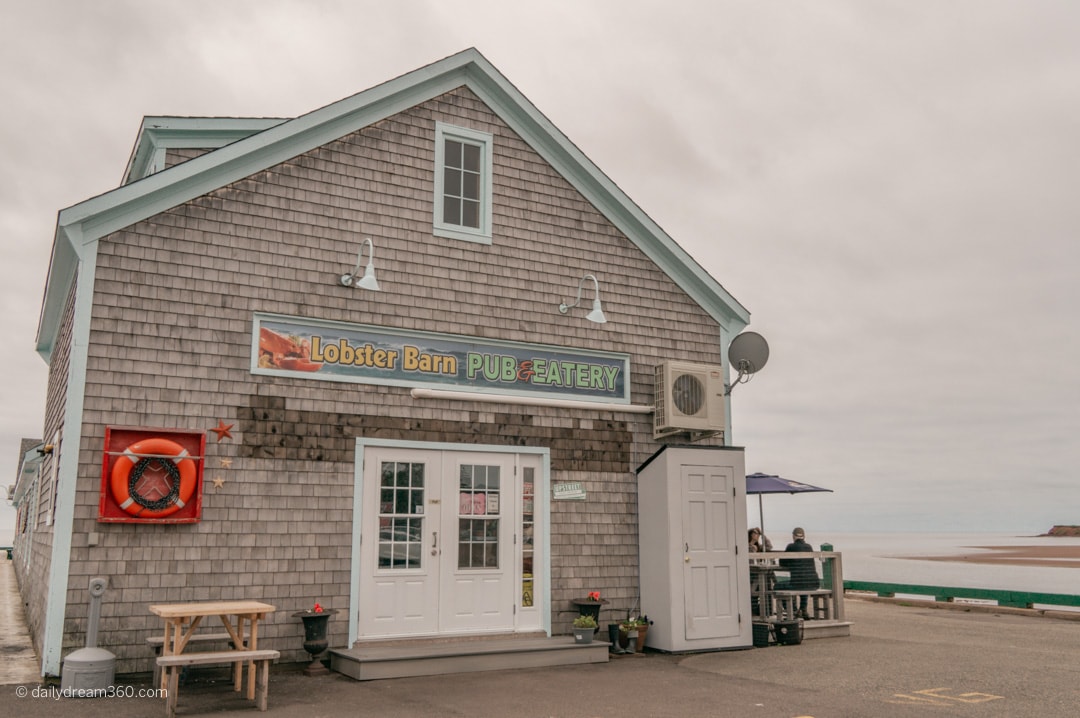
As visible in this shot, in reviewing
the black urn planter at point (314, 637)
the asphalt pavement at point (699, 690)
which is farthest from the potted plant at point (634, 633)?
the black urn planter at point (314, 637)

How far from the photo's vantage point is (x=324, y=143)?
10.8 m

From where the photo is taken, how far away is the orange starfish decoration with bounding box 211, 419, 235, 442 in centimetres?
966

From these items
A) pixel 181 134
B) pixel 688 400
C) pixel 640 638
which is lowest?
pixel 640 638

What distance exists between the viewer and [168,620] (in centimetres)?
782

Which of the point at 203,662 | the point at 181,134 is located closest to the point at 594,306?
the point at 181,134

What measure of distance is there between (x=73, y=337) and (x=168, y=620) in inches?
124

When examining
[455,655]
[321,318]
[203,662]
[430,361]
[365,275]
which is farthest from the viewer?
[430,361]

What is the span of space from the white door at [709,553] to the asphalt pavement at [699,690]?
45cm

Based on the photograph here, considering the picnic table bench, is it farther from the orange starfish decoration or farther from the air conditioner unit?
the air conditioner unit

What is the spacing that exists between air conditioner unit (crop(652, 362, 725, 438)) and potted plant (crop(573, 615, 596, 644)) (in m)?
2.83

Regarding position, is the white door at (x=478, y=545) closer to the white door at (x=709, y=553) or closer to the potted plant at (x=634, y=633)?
the potted plant at (x=634, y=633)

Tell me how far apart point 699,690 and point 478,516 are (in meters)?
3.52

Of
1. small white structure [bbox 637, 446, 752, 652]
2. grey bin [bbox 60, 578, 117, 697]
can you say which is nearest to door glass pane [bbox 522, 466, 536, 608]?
small white structure [bbox 637, 446, 752, 652]

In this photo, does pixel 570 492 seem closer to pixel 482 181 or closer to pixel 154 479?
pixel 482 181
